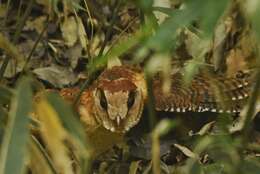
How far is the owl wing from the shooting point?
2.47 meters

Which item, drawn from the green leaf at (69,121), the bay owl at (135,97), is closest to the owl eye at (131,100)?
the bay owl at (135,97)

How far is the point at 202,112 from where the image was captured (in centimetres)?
255

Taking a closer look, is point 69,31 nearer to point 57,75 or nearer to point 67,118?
point 57,75

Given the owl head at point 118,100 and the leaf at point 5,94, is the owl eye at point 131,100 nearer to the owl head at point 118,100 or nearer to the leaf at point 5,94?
the owl head at point 118,100

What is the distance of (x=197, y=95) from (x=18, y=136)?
131 cm

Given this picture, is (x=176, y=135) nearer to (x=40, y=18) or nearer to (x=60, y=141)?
(x=60, y=141)

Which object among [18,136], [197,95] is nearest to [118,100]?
[197,95]

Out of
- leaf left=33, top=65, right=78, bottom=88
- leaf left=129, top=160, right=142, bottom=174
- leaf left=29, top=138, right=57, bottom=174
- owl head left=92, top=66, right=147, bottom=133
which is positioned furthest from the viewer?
leaf left=33, top=65, right=78, bottom=88

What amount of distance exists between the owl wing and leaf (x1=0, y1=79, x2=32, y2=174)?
114cm

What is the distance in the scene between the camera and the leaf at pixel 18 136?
1259mm

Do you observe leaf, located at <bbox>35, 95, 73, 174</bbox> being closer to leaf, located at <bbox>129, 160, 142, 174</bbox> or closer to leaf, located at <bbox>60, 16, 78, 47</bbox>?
leaf, located at <bbox>129, 160, 142, 174</bbox>

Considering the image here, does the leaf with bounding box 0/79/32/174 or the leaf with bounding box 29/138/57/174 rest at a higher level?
the leaf with bounding box 0/79/32/174

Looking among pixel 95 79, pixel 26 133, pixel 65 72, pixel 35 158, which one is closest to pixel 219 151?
pixel 35 158

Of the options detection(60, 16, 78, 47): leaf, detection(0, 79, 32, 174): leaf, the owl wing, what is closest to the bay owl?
the owl wing
